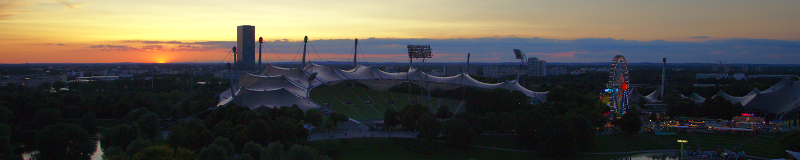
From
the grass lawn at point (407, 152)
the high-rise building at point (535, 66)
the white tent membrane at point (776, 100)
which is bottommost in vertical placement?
the grass lawn at point (407, 152)

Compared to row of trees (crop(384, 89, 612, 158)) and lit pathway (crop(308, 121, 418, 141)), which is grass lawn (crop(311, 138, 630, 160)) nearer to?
row of trees (crop(384, 89, 612, 158))

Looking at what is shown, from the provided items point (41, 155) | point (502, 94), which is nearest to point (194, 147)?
point (41, 155)

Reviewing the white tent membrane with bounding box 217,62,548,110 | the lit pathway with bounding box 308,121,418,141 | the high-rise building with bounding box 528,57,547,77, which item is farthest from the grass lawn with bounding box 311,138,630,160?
the high-rise building with bounding box 528,57,547,77

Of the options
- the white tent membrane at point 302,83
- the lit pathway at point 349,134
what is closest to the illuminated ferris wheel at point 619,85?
the white tent membrane at point 302,83

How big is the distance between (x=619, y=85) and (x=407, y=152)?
1836cm

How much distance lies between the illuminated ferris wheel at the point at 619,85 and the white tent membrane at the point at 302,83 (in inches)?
417

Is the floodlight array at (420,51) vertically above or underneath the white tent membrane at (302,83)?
above

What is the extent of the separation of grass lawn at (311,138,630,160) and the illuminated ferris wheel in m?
9.54

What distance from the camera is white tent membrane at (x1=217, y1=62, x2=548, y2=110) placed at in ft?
121

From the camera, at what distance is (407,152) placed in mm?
28406

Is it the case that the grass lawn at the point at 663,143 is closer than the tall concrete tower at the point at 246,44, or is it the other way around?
the grass lawn at the point at 663,143

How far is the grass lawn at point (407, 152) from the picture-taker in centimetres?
2772

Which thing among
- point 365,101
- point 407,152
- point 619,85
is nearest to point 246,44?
point 365,101

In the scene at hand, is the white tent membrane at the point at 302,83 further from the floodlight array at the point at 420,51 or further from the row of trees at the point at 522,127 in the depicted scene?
the row of trees at the point at 522,127
